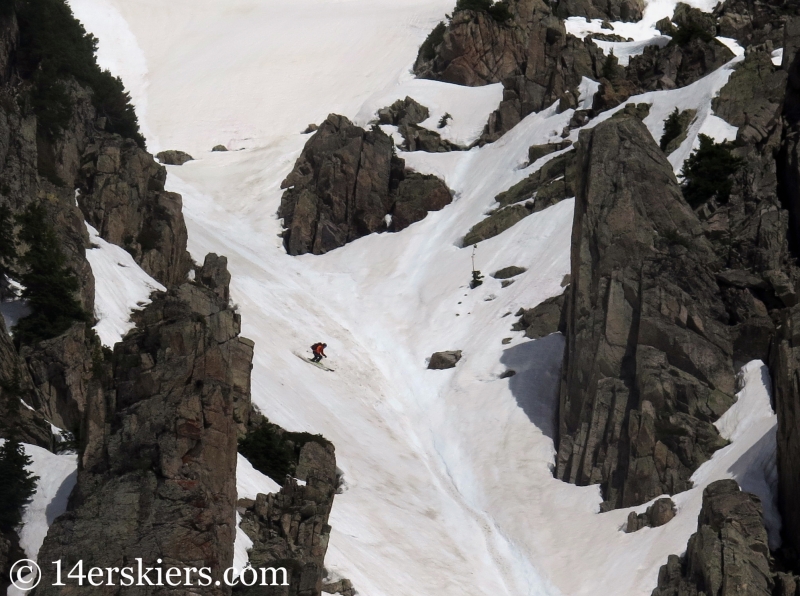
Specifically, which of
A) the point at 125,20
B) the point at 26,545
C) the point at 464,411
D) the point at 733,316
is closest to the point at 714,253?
the point at 733,316

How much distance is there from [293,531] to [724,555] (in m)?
8.85

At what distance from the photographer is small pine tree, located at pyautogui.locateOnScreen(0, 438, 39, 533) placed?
75.4 ft

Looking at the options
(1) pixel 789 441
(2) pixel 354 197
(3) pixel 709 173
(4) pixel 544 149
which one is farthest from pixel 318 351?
(1) pixel 789 441

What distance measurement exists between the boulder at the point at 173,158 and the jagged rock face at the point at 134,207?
2268 cm

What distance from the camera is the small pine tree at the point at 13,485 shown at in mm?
22969

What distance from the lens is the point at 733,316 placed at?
36.6 metres

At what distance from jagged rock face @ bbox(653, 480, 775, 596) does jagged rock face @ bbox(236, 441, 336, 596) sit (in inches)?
295

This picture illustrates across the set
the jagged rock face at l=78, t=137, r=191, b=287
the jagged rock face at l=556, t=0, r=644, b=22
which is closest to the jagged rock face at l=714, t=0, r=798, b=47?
the jagged rock face at l=556, t=0, r=644, b=22

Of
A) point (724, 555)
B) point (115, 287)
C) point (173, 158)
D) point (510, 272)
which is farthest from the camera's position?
point (173, 158)

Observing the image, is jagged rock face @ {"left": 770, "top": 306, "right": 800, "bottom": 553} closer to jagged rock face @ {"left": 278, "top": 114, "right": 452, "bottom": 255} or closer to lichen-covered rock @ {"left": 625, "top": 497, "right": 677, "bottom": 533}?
lichen-covered rock @ {"left": 625, "top": 497, "right": 677, "bottom": 533}

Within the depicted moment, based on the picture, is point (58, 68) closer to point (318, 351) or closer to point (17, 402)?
point (318, 351)

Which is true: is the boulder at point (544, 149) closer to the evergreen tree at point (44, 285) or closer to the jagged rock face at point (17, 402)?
the evergreen tree at point (44, 285)

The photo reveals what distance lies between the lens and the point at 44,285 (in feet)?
107

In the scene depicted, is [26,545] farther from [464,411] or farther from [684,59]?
[684,59]
